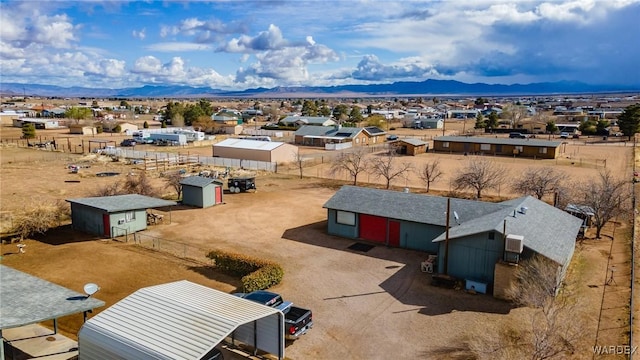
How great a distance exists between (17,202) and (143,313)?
3336 centimetres

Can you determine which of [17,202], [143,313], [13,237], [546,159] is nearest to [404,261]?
[143,313]

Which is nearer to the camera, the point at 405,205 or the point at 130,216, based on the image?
the point at 405,205

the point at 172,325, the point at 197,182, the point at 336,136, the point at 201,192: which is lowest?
the point at 201,192

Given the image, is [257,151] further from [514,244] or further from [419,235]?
[514,244]

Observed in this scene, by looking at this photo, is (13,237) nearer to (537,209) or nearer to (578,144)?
(537,209)

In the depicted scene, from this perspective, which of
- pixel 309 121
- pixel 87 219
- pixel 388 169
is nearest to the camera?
pixel 87 219

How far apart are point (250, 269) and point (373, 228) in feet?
30.7

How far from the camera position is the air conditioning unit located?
20.5m

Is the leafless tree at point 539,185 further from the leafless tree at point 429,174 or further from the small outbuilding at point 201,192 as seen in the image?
the small outbuilding at point 201,192

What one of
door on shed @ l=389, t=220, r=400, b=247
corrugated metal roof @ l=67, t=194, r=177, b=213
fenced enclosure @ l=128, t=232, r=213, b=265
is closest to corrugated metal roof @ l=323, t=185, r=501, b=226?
door on shed @ l=389, t=220, r=400, b=247

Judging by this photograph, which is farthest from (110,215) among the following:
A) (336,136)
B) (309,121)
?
(309,121)

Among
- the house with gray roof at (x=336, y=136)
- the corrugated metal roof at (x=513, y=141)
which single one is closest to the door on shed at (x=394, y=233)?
the corrugated metal roof at (x=513, y=141)

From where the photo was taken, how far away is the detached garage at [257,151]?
61.6 m

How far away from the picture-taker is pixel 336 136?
280 feet
